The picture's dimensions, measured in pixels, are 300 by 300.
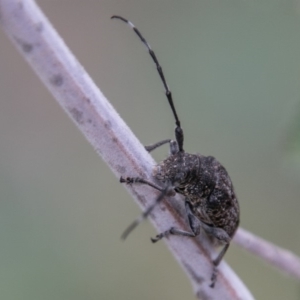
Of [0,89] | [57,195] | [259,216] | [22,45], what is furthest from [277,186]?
[22,45]

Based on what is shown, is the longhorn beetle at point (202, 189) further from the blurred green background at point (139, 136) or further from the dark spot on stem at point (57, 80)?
the blurred green background at point (139, 136)

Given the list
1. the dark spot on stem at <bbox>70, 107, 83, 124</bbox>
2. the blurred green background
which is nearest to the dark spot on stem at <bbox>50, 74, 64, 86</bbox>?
the dark spot on stem at <bbox>70, 107, 83, 124</bbox>

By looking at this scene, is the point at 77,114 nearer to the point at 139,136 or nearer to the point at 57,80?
the point at 57,80

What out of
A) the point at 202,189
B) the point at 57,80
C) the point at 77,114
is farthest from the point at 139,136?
the point at 57,80

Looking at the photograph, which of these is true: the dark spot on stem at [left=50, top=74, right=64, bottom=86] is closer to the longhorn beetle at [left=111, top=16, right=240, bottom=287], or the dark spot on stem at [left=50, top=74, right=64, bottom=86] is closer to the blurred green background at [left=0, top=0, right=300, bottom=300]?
the longhorn beetle at [left=111, top=16, right=240, bottom=287]

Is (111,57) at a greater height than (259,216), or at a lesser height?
greater

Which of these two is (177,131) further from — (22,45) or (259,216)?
(259,216)
